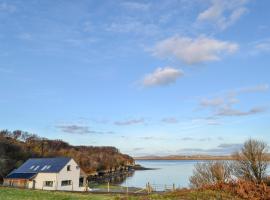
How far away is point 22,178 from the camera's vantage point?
7700 centimetres

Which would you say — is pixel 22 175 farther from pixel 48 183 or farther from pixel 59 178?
pixel 59 178

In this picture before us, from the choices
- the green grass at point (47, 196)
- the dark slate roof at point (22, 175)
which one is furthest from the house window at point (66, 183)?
the green grass at point (47, 196)

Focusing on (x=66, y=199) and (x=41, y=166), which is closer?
(x=66, y=199)

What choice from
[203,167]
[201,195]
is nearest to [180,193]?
[201,195]

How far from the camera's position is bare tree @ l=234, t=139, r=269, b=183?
2547 inches

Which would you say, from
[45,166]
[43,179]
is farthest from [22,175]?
[43,179]

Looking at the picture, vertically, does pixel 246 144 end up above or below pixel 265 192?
above

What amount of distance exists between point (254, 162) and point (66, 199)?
1927 inches

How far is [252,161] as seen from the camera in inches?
2616

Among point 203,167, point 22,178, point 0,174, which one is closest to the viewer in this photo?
point 203,167

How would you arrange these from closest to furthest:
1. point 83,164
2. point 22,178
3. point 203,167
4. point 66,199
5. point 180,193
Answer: point 180,193 → point 66,199 → point 203,167 → point 22,178 → point 83,164

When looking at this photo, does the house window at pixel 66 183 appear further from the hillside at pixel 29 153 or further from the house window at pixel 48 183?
the hillside at pixel 29 153

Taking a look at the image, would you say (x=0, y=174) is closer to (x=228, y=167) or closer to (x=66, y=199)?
(x=228, y=167)

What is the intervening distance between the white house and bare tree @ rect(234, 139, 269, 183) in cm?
2986
